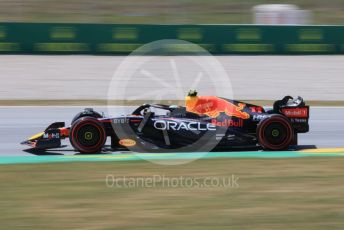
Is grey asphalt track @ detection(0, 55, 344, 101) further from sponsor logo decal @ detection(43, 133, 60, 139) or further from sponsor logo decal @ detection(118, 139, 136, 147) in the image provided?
sponsor logo decal @ detection(118, 139, 136, 147)

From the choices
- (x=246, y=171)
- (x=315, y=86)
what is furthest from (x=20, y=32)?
(x=246, y=171)

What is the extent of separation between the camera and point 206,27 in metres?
23.2

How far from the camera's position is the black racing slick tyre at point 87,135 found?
10.2 m

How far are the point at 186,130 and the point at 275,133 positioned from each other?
1395 millimetres

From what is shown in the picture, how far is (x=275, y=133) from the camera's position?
10.5 meters

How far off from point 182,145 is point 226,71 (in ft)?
36.6

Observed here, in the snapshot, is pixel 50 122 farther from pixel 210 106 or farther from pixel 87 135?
pixel 210 106

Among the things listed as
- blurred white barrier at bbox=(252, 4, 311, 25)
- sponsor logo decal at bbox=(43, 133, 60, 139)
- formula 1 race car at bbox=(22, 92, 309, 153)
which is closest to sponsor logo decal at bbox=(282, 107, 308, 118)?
formula 1 race car at bbox=(22, 92, 309, 153)

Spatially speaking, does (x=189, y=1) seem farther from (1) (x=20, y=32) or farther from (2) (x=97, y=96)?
(2) (x=97, y=96)

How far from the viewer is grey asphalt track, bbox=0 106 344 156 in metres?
11.5

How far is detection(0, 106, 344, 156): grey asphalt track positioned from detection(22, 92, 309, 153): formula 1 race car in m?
0.53

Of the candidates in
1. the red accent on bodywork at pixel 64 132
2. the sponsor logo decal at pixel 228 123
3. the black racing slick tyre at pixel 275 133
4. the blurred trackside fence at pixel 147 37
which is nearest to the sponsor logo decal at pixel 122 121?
the red accent on bodywork at pixel 64 132
